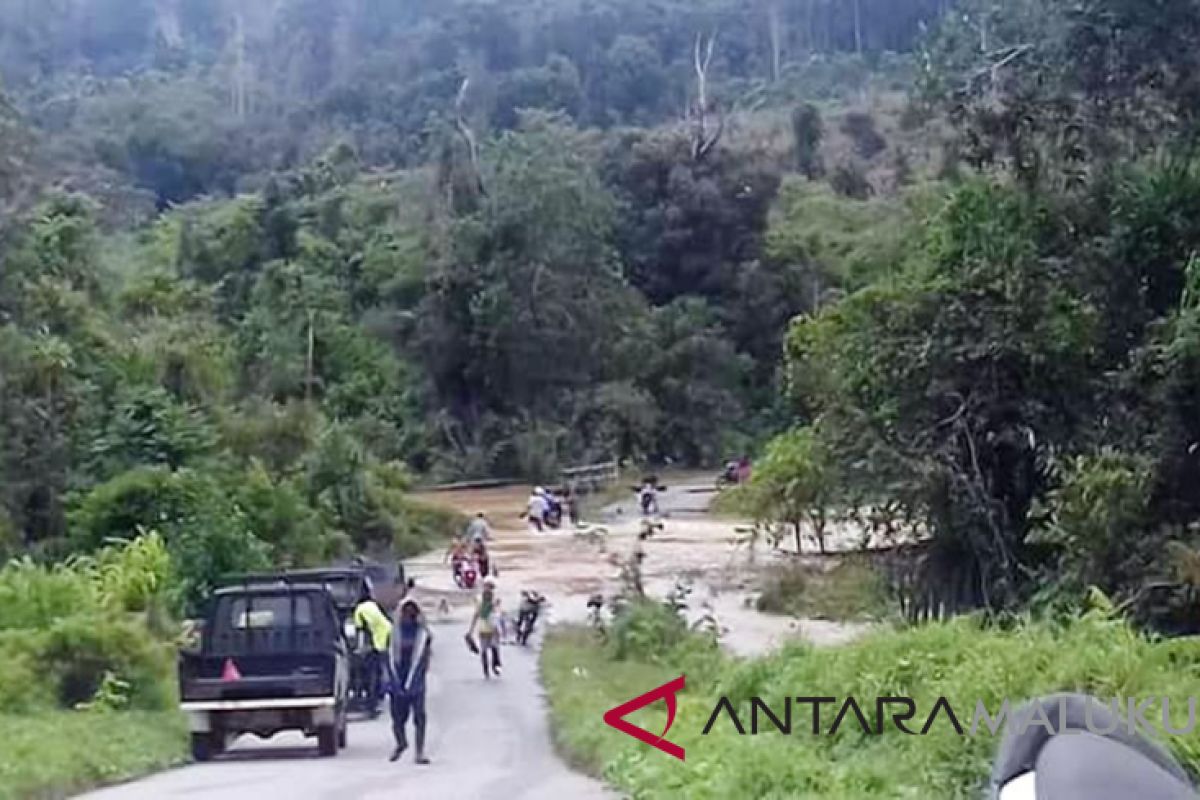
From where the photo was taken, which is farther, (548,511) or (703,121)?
(703,121)

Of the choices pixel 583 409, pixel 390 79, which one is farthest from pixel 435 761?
pixel 390 79

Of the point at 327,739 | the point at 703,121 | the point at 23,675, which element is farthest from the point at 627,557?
the point at 703,121

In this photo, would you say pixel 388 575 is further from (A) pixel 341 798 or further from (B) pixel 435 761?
(A) pixel 341 798

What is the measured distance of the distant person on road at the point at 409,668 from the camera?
17.8 meters

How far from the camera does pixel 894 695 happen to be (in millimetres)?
12867

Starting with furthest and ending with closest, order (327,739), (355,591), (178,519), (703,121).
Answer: (703,121), (178,519), (355,591), (327,739)

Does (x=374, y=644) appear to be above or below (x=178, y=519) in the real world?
below

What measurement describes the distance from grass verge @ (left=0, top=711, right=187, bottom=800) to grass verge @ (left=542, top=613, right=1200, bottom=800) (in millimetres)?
4438

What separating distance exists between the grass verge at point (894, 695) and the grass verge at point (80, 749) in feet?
14.6

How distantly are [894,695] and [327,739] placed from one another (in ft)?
28.5

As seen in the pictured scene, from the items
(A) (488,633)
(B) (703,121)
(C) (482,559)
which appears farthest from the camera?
(B) (703,121)

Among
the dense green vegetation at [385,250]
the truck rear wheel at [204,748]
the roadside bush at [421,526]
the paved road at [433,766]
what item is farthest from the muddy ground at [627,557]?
the truck rear wheel at [204,748]

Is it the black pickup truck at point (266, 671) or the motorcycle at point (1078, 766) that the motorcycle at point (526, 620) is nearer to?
the black pickup truck at point (266, 671)

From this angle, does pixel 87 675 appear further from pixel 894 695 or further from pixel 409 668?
pixel 894 695
